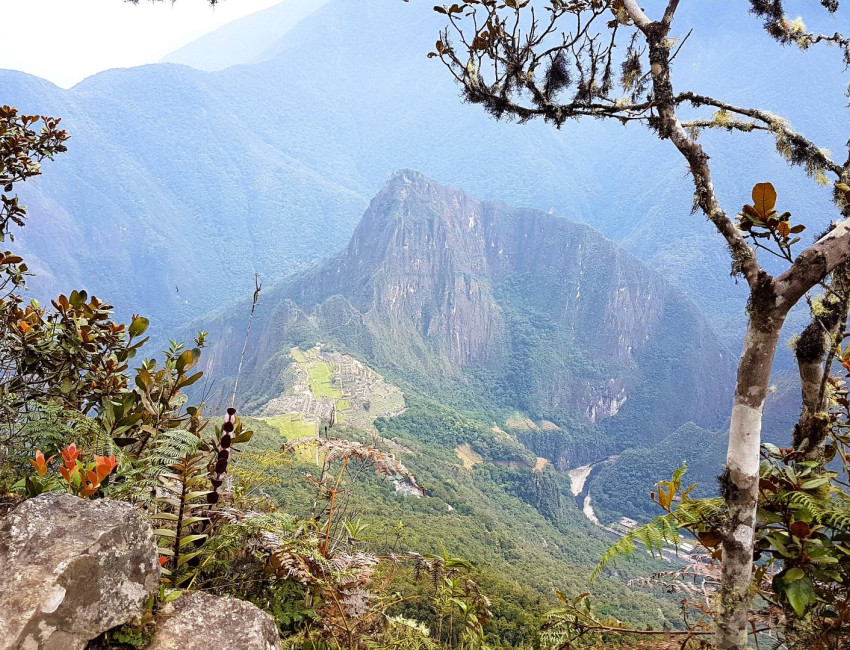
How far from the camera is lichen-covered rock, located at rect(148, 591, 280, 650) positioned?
1661 millimetres

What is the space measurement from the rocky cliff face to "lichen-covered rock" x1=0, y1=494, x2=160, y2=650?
77.7 metres

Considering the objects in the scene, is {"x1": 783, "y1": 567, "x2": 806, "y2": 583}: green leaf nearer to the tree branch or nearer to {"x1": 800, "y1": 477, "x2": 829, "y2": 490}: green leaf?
{"x1": 800, "y1": 477, "x2": 829, "y2": 490}: green leaf

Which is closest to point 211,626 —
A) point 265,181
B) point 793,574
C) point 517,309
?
point 793,574

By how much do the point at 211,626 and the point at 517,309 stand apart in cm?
11549

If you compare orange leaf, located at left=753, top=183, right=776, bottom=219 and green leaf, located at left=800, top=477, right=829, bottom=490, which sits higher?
orange leaf, located at left=753, top=183, right=776, bottom=219

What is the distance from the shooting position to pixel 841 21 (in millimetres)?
135250

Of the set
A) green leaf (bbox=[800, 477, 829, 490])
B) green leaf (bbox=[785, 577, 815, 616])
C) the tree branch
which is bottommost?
green leaf (bbox=[785, 577, 815, 616])

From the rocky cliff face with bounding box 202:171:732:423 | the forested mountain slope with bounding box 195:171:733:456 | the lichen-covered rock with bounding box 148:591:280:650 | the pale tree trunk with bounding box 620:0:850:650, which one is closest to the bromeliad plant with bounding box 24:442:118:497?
the lichen-covered rock with bounding box 148:591:280:650

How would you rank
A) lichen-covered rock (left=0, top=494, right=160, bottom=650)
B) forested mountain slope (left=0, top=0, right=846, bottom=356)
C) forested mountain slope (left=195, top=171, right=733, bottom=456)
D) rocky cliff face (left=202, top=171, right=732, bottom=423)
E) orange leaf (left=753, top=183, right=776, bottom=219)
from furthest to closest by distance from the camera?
1. forested mountain slope (left=0, top=0, right=846, bottom=356)
2. rocky cliff face (left=202, top=171, right=732, bottom=423)
3. forested mountain slope (left=195, top=171, right=733, bottom=456)
4. orange leaf (left=753, top=183, right=776, bottom=219)
5. lichen-covered rock (left=0, top=494, right=160, bottom=650)

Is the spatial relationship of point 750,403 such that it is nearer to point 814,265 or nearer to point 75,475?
point 814,265

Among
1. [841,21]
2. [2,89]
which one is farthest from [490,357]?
[2,89]

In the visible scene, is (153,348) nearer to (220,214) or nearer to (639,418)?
(220,214)

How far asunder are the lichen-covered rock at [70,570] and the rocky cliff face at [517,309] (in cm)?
7774

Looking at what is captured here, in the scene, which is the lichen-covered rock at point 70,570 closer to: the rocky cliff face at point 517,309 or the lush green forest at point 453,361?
the lush green forest at point 453,361
